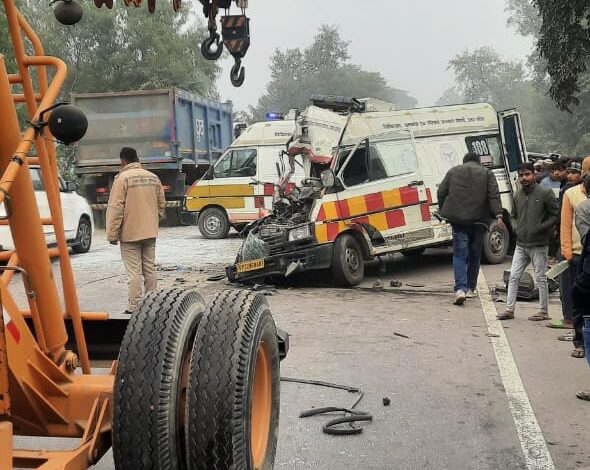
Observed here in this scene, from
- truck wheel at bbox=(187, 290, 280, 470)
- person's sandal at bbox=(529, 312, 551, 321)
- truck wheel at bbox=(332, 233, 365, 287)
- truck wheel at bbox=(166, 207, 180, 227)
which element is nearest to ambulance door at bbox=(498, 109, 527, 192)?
truck wheel at bbox=(332, 233, 365, 287)

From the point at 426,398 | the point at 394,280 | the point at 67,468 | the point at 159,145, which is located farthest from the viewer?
the point at 159,145

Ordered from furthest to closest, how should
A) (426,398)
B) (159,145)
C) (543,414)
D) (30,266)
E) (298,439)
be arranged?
(159,145) < (426,398) < (543,414) < (298,439) < (30,266)

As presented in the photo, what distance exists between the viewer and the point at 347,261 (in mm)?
9875

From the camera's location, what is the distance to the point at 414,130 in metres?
11.0

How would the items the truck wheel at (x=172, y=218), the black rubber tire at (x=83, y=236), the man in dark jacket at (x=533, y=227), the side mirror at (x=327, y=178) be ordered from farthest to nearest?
1. the truck wheel at (x=172, y=218)
2. the black rubber tire at (x=83, y=236)
3. the side mirror at (x=327, y=178)
4. the man in dark jacket at (x=533, y=227)

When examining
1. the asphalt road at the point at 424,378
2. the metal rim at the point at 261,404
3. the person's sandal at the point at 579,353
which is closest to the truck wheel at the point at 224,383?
the metal rim at the point at 261,404

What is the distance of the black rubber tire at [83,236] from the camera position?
14102 millimetres

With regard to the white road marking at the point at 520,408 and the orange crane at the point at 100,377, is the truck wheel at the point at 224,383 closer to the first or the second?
the orange crane at the point at 100,377

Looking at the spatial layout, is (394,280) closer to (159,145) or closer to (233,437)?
(233,437)

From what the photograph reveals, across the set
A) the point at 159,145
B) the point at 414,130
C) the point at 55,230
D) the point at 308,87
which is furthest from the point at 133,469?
the point at 308,87

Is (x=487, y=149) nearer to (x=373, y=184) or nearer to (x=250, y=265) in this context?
(x=373, y=184)

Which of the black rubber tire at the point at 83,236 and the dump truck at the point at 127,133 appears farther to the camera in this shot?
the dump truck at the point at 127,133

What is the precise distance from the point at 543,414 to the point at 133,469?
9.78ft

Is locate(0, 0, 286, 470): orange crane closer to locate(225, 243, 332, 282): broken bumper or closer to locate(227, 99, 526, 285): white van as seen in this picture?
locate(225, 243, 332, 282): broken bumper
